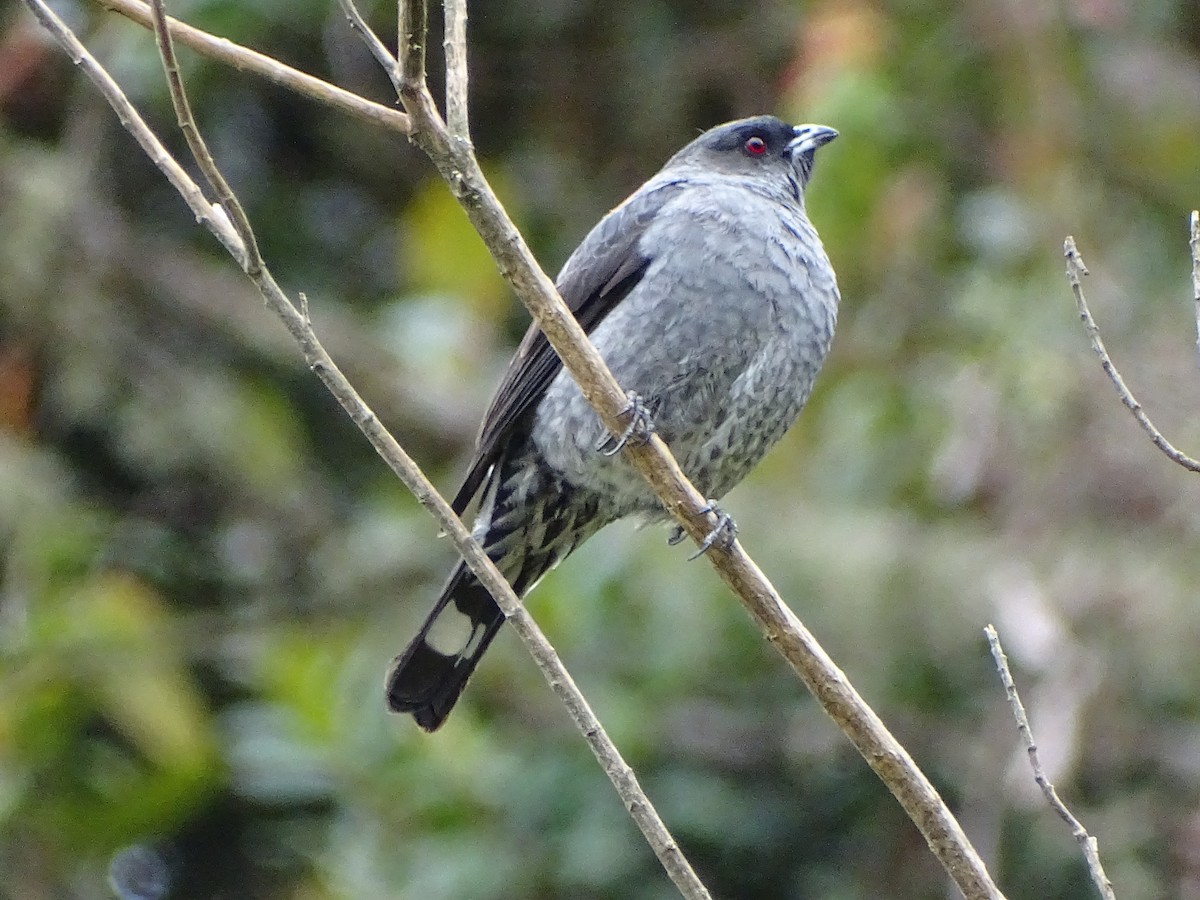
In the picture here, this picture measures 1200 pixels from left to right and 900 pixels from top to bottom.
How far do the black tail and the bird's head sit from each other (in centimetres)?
151

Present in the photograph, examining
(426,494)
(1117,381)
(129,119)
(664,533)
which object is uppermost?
(129,119)

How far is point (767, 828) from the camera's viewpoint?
570 cm

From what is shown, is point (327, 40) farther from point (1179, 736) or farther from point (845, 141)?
point (1179, 736)

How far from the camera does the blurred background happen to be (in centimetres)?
521

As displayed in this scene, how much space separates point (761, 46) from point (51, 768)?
420 cm

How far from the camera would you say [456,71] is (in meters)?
2.70

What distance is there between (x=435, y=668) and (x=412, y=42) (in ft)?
6.21

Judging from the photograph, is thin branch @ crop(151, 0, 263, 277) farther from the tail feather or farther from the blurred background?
the blurred background

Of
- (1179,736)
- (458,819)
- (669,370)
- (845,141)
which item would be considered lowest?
(1179,736)

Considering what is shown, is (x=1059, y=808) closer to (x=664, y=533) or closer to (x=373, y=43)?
(x=373, y=43)

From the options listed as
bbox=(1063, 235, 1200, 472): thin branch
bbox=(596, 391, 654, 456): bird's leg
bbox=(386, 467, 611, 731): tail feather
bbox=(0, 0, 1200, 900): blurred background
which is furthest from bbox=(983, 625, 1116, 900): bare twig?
bbox=(0, 0, 1200, 900): blurred background

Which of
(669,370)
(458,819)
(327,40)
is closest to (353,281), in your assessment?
(327,40)

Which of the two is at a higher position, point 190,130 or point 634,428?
A: point 190,130

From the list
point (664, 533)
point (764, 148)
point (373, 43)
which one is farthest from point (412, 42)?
point (664, 533)
